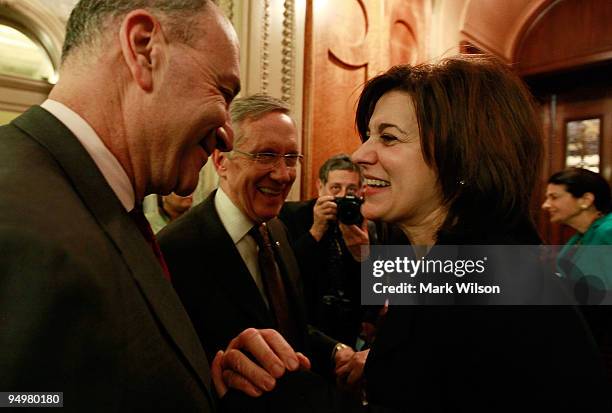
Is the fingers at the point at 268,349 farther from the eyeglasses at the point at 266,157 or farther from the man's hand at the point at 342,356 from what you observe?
the eyeglasses at the point at 266,157

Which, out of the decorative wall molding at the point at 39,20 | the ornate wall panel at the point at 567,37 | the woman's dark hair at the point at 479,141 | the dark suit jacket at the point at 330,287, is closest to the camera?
the woman's dark hair at the point at 479,141

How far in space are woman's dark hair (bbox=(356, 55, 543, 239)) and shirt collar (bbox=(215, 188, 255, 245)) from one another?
0.68 meters

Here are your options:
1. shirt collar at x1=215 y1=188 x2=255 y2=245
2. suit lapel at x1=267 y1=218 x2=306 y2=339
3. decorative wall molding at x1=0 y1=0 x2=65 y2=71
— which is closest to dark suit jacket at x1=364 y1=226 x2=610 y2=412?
suit lapel at x1=267 y1=218 x2=306 y2=339

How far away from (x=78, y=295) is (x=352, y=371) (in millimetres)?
938

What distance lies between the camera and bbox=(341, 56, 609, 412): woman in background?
2.70 feet

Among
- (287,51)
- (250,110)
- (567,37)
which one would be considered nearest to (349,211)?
(250,110)

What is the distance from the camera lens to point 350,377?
134cm

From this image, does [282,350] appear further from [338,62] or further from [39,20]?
[338,62]

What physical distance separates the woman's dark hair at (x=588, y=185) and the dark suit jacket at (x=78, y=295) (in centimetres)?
303

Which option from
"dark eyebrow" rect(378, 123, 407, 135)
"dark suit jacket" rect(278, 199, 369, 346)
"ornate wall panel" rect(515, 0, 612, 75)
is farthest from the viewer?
"ornate wall panel" rect(515, 0, 612, 75)

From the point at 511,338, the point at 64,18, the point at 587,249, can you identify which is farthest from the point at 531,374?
the point at 64,18

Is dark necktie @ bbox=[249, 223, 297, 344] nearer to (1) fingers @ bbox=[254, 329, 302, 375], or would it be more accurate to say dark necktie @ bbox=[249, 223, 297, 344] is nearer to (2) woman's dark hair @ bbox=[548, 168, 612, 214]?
(1) fingers @ bbox=[254, 329, 302, 375]

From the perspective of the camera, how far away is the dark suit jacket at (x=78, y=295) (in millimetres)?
536

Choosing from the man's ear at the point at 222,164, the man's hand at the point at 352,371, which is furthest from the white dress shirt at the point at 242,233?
the man's hand at the point at 352,371
